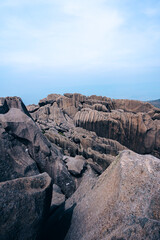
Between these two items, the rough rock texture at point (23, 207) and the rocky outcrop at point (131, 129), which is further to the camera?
the rocky outcrop at point (131, 129)

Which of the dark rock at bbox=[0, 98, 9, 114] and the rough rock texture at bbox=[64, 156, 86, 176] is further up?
the dark rock at bbox=[0, 98, 9, 114]

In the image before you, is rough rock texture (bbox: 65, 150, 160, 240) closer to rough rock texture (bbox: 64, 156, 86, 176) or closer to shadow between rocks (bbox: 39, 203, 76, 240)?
shadow between rocks (bbox: 39, 203, 76, 240)

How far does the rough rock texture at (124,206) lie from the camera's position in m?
5.43

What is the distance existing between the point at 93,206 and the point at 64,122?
1264 inches

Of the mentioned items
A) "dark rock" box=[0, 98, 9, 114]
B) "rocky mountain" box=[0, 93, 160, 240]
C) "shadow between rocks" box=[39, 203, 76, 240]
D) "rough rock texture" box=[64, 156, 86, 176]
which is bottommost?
"rough rock texture" box=[64, 156, 86, 176]

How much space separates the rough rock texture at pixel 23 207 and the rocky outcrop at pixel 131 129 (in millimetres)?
27550

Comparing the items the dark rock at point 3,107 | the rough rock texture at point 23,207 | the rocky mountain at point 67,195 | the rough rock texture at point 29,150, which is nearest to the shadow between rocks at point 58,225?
the rocky mountain at point 67,195

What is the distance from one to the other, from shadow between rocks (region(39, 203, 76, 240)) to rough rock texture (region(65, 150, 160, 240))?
1.20ft

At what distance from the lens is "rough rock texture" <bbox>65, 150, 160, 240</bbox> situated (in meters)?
5.43

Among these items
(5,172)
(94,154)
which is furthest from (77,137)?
(5,172)

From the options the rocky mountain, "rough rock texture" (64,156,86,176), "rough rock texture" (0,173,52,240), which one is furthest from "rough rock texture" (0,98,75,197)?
"rough rock texture" (0,173,52,240)

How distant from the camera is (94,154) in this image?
22.6 m

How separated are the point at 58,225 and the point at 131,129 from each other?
27.8 m

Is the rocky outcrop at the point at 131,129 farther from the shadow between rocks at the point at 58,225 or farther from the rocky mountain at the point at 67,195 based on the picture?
the shadow between rocks at the point at 58,225
